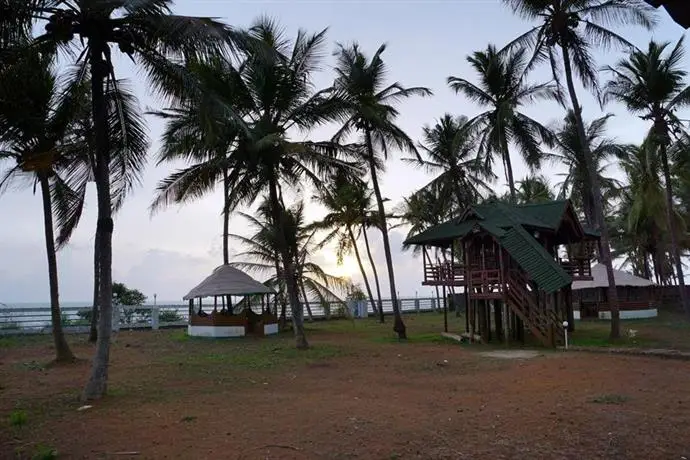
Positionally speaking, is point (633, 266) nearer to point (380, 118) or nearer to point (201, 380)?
point (380, 118)

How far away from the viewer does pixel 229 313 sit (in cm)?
2525

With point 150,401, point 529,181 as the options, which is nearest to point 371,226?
point 529,181

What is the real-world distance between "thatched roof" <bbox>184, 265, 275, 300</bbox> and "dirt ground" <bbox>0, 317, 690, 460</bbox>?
818 centimetres

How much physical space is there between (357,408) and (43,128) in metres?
10.1

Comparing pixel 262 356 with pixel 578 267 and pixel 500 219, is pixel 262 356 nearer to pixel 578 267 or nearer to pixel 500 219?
pixel 500 219

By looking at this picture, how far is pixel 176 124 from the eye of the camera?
64.0 ft

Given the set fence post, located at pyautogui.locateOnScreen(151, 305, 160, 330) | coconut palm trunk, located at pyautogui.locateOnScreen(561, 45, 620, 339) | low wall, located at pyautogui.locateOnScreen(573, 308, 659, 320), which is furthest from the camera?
low wall, located at pyautogui.locateOnScreen(573, 308, 659, 320)

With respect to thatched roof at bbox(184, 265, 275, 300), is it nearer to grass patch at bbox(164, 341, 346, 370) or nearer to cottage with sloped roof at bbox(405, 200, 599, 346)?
grass patch at bbox(164, 341, 346, 370)

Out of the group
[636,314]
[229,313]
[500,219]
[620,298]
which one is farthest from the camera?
[620,298]

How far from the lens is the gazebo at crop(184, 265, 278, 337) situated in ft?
79.2

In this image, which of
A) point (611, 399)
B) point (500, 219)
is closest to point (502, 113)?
point (500, 219)

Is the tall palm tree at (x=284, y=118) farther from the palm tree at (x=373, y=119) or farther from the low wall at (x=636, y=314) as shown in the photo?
the low wall at (x=636, y=314)

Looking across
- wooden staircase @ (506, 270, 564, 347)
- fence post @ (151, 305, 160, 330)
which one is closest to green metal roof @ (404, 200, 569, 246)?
wooden staircase @ (506, 270, 564, 347)

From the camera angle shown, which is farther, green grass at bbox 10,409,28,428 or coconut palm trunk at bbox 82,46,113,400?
coconut palm trunk at bbox 82,46,113,400
